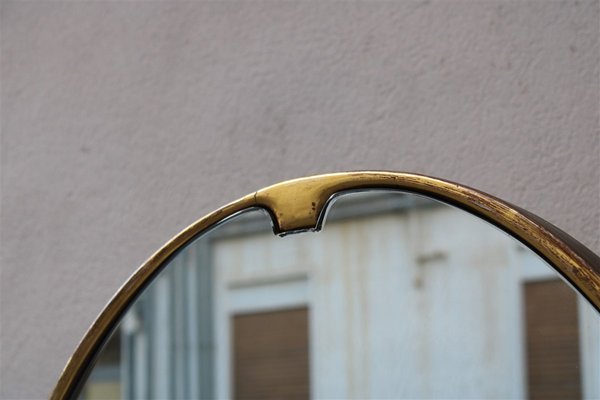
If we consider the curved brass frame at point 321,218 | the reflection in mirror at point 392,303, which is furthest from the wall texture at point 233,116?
the reflection in mirror at point 392,303

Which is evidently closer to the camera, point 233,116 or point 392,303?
point 233,116

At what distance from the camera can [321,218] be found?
10.7 inches

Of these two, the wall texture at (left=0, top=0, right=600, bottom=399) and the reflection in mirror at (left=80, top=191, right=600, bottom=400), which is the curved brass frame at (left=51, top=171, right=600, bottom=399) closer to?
the wall texture at (left=0, top=0, right=600, bottom=399)

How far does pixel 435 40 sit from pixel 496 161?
6 centimetres

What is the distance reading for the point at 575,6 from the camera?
0.39 m

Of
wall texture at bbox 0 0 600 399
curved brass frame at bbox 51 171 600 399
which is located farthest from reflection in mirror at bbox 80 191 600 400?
curved brass frame at bbox 51 171 600 399

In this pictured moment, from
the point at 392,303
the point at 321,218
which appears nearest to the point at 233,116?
the point at 321,218

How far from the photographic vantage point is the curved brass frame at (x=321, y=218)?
9.6 inches

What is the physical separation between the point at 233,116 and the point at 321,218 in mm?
223

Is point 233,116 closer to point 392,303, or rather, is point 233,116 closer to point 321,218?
point 321,218

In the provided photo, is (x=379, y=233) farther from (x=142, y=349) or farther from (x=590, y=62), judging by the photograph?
(x=590, y=62)

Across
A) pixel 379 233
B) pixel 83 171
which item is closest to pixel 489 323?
pixel 379 233

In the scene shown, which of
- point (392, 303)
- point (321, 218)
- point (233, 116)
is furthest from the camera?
point (392, 303)

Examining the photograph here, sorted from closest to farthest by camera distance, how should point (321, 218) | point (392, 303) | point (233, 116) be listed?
point (321, 218), point (233, 116), point (392, 303)
